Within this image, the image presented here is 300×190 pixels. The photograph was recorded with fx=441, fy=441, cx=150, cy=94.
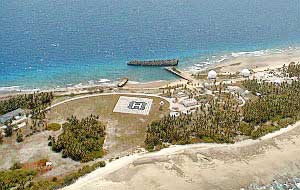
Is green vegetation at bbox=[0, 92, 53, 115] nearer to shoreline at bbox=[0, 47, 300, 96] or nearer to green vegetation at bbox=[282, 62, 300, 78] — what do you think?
shoreline at bbox=[0, 47, 300, 96]

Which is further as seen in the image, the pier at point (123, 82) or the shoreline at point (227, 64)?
the pier at point (123, 82)

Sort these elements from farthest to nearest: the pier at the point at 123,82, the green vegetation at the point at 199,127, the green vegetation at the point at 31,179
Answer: the pier at the point at 123,82, the green vegetation at the point at 199,127, the green vegetation at the point at 31,179

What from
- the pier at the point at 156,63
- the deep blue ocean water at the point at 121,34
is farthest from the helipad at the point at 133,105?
the pier at the point at 156,63

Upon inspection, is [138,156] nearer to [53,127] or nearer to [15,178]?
[53,127]

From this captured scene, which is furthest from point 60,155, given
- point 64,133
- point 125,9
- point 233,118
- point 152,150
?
point 125,9

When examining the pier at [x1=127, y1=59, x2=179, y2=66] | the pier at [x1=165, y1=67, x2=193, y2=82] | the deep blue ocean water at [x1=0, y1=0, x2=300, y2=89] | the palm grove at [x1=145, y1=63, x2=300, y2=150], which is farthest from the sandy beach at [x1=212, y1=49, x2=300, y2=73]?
Answer: the palm grove at [x1=145, y1=63, x2=300, y2=150]

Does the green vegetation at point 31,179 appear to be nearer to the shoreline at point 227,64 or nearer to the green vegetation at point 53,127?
the green vegetation at point 53,127
